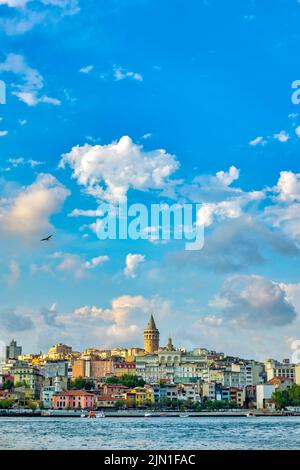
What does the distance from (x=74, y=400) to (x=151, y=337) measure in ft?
50.7

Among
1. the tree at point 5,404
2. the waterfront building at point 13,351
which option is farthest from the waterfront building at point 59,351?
the tree at point 5,404

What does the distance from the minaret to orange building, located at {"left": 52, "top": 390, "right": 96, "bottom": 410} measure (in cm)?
1506

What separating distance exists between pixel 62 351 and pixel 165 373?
911 centimetres

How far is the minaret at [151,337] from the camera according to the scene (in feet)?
142

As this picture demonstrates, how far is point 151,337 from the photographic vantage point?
43.3 m

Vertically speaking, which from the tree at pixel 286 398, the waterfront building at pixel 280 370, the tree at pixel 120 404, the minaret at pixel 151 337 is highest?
the minaret at pixel 151 337

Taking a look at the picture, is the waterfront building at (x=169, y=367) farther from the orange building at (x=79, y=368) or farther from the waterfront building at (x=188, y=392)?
the waterfront building at (x=188, y=392)

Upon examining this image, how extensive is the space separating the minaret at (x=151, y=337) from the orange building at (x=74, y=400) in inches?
593

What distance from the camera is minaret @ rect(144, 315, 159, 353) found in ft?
142

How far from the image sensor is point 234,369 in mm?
36062

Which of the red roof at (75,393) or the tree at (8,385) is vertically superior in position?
the tree at (8,385)

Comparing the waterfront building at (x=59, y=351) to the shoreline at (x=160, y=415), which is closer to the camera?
the shoreline at (x=160, y=415)

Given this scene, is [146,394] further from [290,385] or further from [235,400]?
[290,385]
